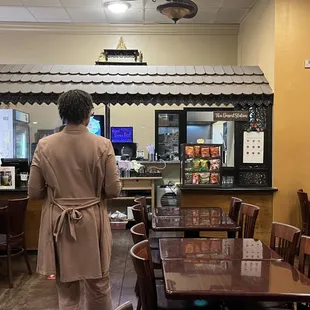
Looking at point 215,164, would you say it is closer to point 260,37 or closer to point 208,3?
point 260,37

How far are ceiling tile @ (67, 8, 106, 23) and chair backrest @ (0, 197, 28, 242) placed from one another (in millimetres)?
4001

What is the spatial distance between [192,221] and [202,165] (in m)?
1.69

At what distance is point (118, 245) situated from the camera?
19.1 ft

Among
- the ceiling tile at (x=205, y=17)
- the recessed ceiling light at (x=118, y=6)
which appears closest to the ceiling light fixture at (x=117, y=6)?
the recessed ceiling light at (x=118, y=6)

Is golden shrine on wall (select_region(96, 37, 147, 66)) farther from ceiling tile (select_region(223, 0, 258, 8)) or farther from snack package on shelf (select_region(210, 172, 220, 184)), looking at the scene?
snack package on shelf (select_region(210, 172, 220, 184))

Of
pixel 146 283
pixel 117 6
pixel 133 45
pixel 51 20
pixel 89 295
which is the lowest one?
pixel 89 295

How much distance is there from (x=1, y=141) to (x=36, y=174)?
18.6 feet

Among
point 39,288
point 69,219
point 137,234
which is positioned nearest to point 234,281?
point 137,234

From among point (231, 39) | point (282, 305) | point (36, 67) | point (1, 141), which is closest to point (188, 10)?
point (36, 67)

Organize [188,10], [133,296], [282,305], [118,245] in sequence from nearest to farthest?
1. [282,305]
2. [133,296]
3. [188,10]
4. [118,245]

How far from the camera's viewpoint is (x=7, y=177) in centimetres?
525

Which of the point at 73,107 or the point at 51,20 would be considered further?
the point at 51,20

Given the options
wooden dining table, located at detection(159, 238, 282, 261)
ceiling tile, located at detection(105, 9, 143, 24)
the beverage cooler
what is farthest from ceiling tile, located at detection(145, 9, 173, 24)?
wooden dining table, located at detection(159, 238, 282, 261)

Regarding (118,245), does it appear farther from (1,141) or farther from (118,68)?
(1,141)
